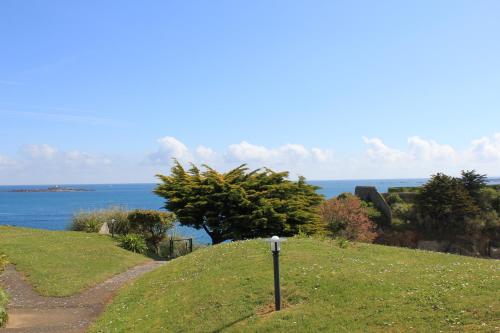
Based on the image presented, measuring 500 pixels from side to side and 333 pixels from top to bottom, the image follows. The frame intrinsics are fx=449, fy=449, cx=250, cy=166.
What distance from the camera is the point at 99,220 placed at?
33.0 meters

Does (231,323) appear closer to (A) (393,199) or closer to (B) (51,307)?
(B) (51,307)

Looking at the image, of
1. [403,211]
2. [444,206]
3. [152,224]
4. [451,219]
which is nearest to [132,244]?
[152,224]

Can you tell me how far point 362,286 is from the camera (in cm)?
1068

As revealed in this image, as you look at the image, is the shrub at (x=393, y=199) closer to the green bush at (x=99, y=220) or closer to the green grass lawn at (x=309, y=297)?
the green bush at (x=99, y=220)

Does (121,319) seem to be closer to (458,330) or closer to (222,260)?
(222,260)

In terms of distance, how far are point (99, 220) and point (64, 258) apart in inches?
496

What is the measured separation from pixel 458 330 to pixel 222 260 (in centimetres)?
937

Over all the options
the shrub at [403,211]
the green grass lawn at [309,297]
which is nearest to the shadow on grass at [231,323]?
the green grass lawn at [309,297]

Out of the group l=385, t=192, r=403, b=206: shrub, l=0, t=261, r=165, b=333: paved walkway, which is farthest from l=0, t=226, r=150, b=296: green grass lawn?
l=385, t=192, r=403, b=206: shrub

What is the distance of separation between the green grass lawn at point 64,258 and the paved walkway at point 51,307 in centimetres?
46

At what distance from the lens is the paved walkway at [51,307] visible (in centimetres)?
1249

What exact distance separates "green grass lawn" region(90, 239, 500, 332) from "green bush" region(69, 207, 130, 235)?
1655 cm

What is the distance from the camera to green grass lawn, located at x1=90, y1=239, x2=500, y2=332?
843cm

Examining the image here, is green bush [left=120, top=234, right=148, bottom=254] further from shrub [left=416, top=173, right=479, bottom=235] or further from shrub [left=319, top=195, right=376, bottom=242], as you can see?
shrub [left=416, top=173, right=479, bottom=235]
